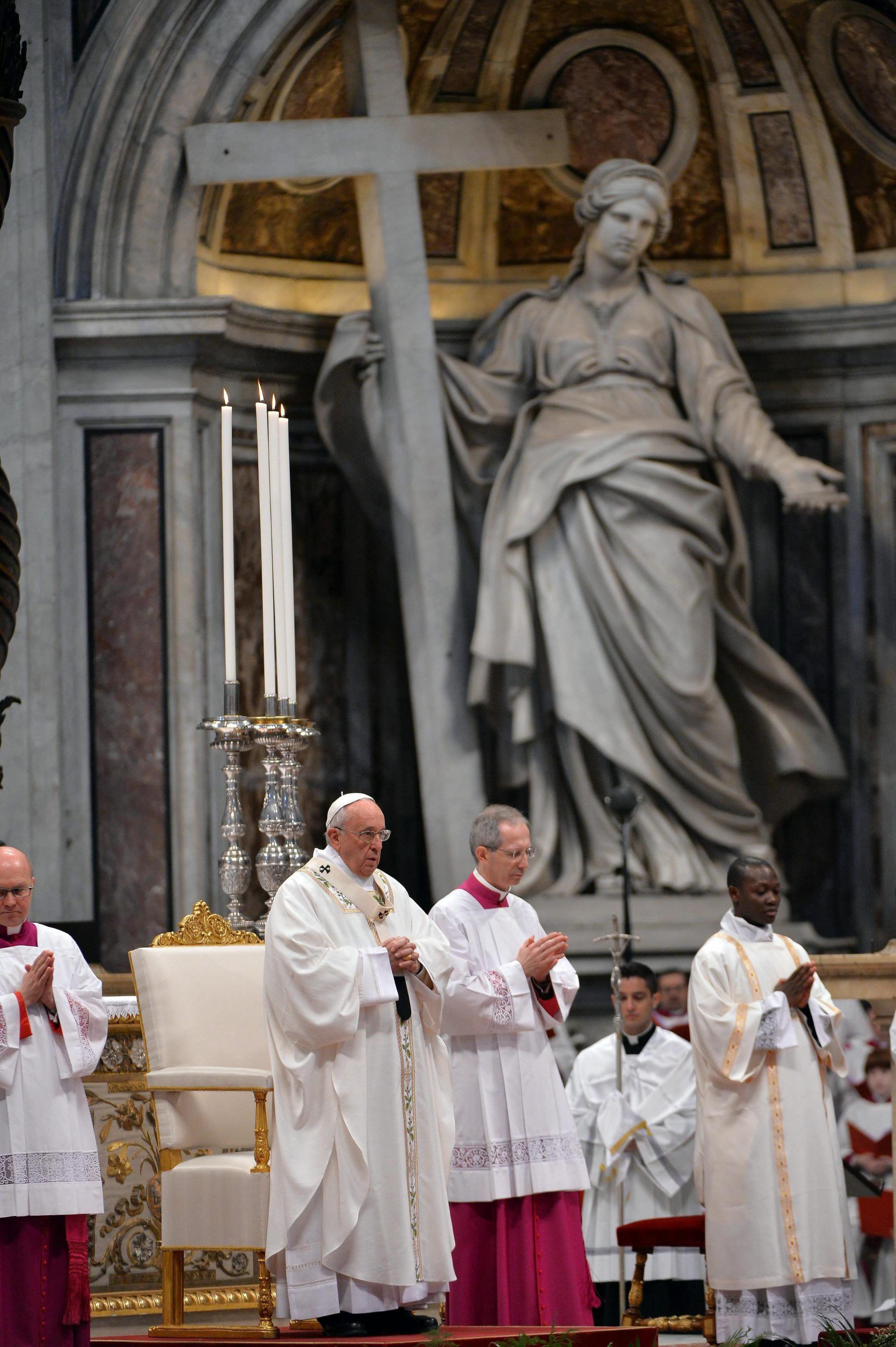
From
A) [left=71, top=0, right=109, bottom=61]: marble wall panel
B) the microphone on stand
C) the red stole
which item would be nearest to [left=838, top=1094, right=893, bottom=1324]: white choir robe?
the microphone on stand

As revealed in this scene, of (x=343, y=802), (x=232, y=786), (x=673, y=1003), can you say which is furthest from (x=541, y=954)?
(x=673, y=1003)

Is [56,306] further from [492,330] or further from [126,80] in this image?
[492,330]

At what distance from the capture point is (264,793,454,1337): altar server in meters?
5.90

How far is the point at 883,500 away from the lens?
9.82 m

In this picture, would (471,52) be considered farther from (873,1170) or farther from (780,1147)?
(780,1147)

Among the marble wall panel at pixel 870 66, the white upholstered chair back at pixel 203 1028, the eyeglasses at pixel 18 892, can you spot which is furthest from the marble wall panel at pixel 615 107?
the eyeglasses at pixel 18 892

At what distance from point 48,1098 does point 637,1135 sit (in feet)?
8.28

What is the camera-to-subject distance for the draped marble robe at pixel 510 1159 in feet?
21.4

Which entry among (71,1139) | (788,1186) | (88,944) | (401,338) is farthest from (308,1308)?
(401,338)

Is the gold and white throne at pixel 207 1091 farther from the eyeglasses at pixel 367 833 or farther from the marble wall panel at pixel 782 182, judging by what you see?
the marble wall panel at pixel 782 182

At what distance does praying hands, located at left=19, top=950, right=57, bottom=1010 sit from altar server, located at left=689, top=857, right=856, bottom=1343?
1841 mm

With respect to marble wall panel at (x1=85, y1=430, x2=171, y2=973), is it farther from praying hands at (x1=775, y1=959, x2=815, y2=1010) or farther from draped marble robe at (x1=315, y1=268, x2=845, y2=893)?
praying hands at (x1=775, y1=959, x2=815, y2=1010)

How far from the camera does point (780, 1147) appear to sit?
22.4 ft

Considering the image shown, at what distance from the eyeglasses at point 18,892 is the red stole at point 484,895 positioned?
4.14ft
